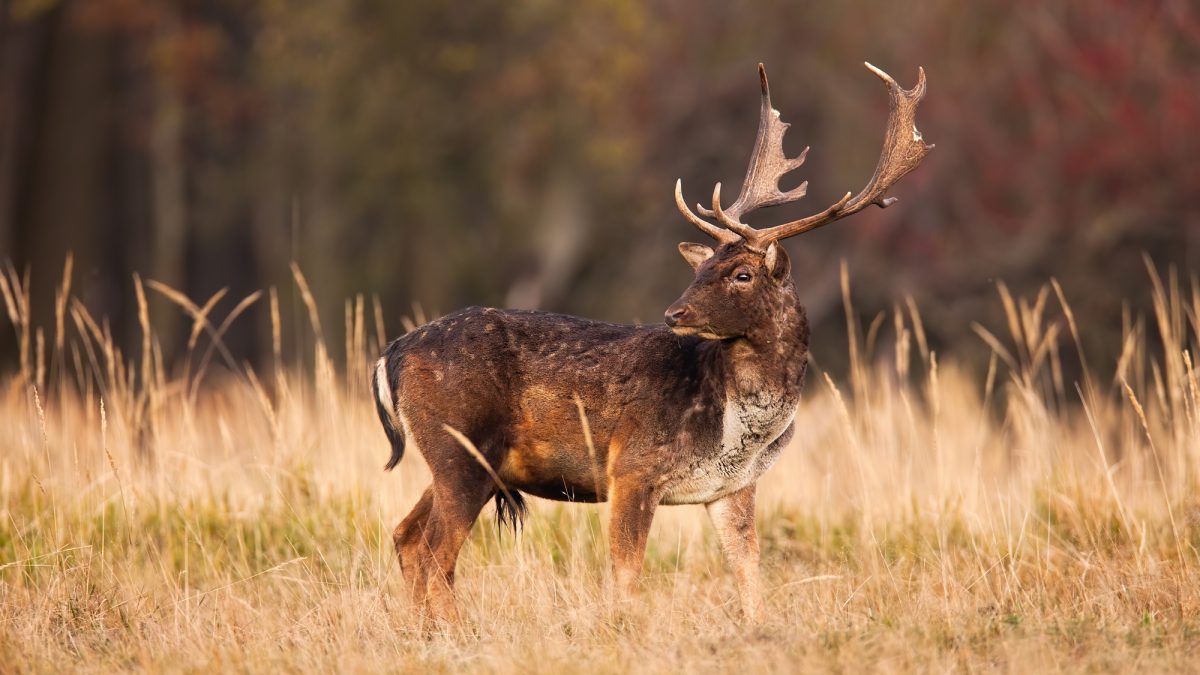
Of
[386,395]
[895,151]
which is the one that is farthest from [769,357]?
[386,395]

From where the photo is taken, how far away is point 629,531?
6.48 metres

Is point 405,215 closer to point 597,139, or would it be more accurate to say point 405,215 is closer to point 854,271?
point 597,139

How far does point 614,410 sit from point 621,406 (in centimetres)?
4

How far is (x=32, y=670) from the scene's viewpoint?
5.64 metres

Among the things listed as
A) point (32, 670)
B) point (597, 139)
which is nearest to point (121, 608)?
point (32, 670)

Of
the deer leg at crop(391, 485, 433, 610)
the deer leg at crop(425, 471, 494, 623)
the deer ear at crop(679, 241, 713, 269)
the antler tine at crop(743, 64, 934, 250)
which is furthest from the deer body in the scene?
the antler tine at crop(743, 64, 934, 250)

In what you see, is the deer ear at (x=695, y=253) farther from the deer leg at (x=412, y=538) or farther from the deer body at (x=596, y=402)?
the deer leg at (x=412, y=538)

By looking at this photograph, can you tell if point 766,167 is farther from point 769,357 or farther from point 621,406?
point 621,406

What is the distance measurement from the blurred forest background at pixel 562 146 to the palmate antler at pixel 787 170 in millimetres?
9285

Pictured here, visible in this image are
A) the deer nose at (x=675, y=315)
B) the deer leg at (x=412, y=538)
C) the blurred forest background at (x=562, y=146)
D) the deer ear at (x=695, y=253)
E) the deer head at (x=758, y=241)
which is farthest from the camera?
the blurred forest background at (x=562, y=146)

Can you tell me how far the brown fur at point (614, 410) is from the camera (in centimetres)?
654

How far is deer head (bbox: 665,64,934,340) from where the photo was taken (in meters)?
6.47

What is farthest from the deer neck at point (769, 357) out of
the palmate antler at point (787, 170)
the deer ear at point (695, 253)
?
the deer ear at point (695, 253)

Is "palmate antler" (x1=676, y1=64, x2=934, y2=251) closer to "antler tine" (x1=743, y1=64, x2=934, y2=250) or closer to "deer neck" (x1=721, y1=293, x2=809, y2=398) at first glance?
"antler tine" (x1=743, y1=64, x2=934, y2=250)
